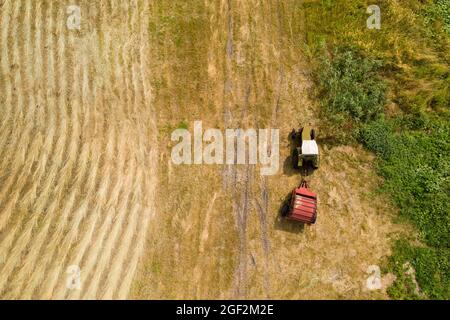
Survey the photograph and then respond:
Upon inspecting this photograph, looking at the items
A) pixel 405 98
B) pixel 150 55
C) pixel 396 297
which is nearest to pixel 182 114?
pixel 150 55

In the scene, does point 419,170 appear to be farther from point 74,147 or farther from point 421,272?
point 74,147

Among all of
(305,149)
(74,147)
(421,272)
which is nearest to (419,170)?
(421,272)

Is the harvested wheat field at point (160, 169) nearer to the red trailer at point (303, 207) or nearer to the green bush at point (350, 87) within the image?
the green bush at point (350, 87)

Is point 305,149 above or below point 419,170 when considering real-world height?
above

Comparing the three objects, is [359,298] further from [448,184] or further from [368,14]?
[368,14]

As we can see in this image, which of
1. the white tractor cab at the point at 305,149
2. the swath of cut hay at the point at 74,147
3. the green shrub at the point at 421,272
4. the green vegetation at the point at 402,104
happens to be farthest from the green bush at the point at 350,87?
the swath of cut hay at the point at 74,147
